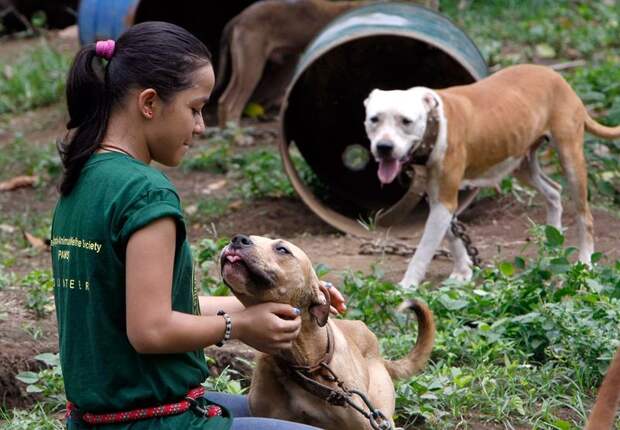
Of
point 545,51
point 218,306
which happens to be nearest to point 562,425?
point 218,306

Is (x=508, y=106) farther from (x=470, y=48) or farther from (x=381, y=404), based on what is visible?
(x=381, y=404)

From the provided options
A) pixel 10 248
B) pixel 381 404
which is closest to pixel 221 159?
pixel 10 248

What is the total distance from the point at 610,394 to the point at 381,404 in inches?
55.2

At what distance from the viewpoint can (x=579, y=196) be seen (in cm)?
740

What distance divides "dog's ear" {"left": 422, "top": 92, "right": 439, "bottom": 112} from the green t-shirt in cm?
387

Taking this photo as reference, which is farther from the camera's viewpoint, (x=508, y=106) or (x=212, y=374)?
(x=508, y=106)

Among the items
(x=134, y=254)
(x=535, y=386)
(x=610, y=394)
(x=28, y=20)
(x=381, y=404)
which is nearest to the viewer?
(x=610, y=394)

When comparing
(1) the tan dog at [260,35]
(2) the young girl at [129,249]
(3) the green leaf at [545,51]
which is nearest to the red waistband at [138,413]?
(2) the young girl at [129,249]

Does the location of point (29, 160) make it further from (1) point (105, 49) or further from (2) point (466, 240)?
(1) point (105, 49)

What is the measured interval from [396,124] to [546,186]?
156 cm

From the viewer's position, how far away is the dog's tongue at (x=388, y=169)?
6.75 meters

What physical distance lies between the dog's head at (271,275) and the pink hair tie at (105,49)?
1.98ft

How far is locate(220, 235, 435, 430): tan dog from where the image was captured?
10.7 ft

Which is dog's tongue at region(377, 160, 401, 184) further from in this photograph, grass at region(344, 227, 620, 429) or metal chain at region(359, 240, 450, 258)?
grass at region(344, 227, 620, 429)
